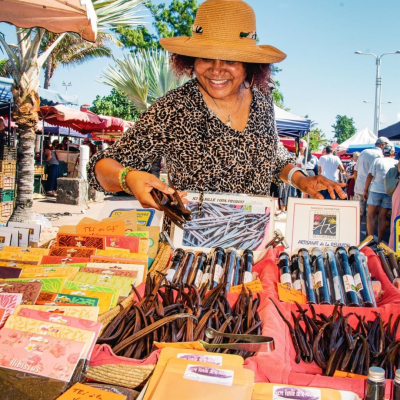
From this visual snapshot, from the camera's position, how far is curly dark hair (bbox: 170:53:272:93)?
236 cm

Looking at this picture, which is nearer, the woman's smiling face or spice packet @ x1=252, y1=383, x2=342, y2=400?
spice packet @ x1=252, y1=383, x2=342, y2=400

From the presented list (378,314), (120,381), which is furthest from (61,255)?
(378,314)

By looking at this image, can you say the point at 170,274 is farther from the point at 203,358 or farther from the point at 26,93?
the point at 26,93

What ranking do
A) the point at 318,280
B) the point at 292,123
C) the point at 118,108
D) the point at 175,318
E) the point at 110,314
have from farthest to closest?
1. the point at 118,108
2. the point at 292,123
3. the point at 318,280
4. the point at 110,314
5. the point at 175,318

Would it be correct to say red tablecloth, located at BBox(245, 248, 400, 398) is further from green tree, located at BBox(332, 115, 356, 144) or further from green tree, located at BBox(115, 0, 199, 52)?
green tree, located at BBox(332, 115, 356, 144)

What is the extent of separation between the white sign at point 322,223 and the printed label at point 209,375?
1187 millimetres

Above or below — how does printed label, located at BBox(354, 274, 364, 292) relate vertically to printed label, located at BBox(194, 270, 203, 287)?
above

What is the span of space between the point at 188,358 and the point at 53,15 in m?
2.71

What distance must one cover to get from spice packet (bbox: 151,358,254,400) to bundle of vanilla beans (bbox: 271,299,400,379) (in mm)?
374

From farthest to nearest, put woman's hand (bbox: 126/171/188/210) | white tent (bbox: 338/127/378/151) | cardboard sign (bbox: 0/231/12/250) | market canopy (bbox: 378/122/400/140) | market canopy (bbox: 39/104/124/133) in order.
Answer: white tent (bbox: 338/127/378/151) < market canopy (bbox: 39/104/124/133) < market canopy (bbox: 378/122/400/140) < cardboard sign (bbox: 0/231/12/250) < woman's hand (bbox: 126/171/188/210)

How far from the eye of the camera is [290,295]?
167cm

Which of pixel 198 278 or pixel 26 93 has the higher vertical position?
pixel 26 93

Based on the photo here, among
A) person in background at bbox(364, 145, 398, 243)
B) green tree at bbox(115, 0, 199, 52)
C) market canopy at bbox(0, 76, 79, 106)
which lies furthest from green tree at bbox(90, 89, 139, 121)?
person in background at bbox(364, 145, 398, 243)

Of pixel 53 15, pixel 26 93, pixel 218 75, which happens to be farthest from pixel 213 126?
pixel 26 93
